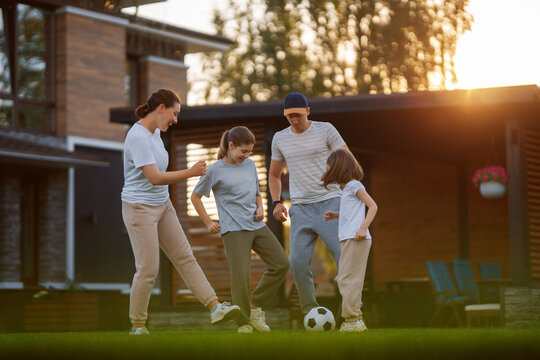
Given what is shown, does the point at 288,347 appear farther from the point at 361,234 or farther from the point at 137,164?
the point at 137,164

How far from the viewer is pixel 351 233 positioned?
7.20 m

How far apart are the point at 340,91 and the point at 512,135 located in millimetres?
19139

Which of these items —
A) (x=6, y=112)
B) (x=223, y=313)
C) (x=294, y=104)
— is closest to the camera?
(x=223, y=313)

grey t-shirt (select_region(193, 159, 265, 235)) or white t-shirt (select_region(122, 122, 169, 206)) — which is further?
grey t-shirt (select_region(193, 159, 265, 235))

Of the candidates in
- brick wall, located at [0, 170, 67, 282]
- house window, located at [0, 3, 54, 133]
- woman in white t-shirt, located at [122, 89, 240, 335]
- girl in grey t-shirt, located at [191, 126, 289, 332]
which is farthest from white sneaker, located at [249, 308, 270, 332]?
house window, located at [0, 3, 54, 133]

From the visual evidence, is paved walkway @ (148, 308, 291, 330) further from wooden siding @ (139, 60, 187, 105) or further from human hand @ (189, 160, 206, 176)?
wooden siding @ (139, 60, 187, 105)

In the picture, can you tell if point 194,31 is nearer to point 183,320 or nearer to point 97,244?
point 97,244

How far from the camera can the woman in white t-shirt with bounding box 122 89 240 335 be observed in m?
6.73

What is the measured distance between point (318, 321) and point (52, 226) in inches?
475

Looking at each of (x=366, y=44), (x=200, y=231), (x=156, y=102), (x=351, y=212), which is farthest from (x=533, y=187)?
(x=366, y=44)

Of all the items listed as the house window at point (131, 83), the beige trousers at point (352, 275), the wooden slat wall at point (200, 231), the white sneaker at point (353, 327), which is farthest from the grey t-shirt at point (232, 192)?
the house window at point (131, 83)

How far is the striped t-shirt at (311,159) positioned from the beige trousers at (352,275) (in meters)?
0.57

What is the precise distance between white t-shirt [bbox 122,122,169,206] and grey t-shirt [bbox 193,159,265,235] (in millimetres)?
513

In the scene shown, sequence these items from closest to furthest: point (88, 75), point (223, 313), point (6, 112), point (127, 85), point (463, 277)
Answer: point (223, 313) → point (463, 277) → point (6, 112) → point (88, 75) → point (127, 85)
